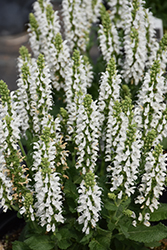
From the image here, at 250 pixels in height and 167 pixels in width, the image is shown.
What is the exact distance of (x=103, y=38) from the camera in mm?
3738

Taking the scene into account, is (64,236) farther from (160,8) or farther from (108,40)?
(160,8)

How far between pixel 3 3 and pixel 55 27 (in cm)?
648

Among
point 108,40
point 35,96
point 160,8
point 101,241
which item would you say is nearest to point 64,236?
point 101,241

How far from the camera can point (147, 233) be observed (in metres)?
2.79

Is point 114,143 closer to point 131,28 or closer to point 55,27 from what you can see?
point 131,28

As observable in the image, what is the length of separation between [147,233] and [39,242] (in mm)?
951

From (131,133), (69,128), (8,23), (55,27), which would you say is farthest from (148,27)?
(8,23)

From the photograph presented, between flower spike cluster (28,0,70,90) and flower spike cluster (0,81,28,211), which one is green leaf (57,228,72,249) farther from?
flower spike cluster (28,0,70,90)

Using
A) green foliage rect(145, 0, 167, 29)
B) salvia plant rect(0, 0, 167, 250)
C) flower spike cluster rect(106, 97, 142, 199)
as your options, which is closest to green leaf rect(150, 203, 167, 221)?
salvia plant rect(0, 0, 167, 250)

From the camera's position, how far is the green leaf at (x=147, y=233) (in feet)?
8.96

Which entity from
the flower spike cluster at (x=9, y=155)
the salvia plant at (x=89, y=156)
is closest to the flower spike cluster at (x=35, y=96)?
the salvia plant at (x=89, y=156)

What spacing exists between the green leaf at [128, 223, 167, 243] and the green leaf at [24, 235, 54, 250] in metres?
0.72

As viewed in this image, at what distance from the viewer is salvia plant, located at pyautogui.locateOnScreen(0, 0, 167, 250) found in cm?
249

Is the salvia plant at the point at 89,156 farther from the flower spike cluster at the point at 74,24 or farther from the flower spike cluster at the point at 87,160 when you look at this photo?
the flower spike cluster at the point at 74,24
